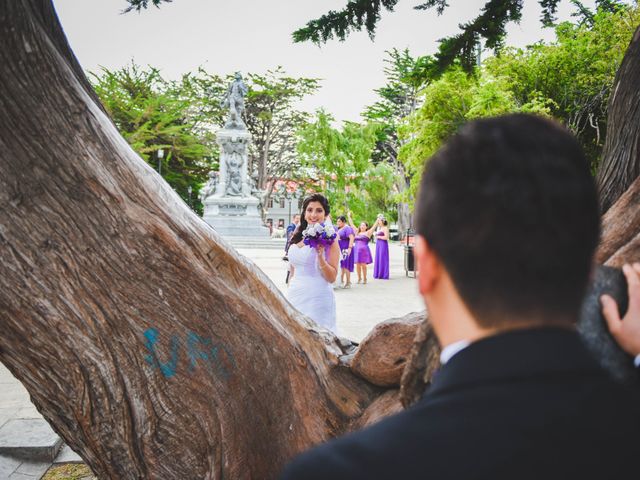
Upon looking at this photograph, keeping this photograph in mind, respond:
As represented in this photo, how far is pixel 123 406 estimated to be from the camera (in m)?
2.16

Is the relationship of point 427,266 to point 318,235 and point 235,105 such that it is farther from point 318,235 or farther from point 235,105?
point 235,105

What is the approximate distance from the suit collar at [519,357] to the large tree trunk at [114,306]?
1655 mm

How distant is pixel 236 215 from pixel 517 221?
35.1 m

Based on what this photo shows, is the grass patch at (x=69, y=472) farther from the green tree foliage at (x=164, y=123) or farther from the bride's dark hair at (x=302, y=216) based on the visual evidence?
the green tree foliage at (x=164, y=123)

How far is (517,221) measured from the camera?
763 millimetres

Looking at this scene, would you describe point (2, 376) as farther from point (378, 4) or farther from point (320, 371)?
point (378, 4)

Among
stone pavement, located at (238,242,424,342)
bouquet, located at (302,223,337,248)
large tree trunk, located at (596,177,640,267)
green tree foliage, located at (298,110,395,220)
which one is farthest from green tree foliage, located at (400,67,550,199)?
large tree trunk, located at (596,177,640,267)

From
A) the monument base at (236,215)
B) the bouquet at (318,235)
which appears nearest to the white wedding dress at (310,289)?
Result: the bouquet at (318,235)

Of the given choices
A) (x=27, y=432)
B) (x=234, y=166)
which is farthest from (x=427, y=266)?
(x=234, y=166)

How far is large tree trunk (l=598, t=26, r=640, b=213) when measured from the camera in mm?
2775

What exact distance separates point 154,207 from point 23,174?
0.51m

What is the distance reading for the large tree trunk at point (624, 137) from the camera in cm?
278

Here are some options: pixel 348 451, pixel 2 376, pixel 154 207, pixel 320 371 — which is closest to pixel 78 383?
pixel 154 207

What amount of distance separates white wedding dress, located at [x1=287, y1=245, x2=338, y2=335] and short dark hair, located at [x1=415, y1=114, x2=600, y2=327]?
466cm
